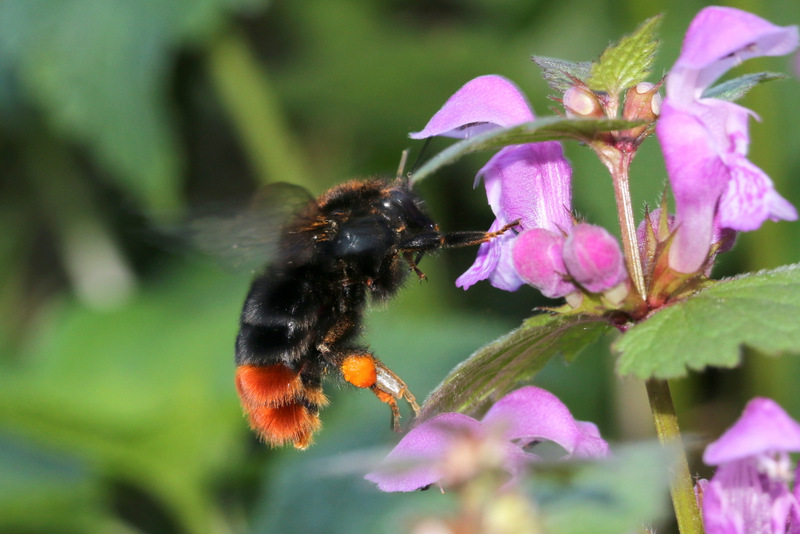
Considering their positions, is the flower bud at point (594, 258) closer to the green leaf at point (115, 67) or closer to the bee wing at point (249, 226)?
the bee wing at point (249, 226)

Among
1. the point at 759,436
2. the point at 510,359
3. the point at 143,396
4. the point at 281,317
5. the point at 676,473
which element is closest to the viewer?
the point at 759,436

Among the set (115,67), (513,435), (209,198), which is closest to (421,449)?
(513,435)

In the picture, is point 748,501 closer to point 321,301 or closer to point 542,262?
point 542,262

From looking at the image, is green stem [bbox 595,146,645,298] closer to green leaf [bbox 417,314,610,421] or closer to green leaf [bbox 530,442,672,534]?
green leaf [bbox 417,314,610,421]

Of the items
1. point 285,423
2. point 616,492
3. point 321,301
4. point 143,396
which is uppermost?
point 616,492

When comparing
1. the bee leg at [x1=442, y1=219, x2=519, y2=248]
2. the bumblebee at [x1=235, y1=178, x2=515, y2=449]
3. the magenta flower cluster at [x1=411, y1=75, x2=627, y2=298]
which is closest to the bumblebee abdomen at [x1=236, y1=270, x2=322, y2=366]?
the bumblebee at [x1=235, y1=178, x2=515, y2=449]

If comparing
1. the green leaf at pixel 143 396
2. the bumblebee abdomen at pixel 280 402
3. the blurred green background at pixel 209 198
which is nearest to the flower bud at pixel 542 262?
the bumblebee abdomen at pixel 280 402

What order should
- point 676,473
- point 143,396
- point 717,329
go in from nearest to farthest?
point 717,329 < point 676,473 < point 143,396
